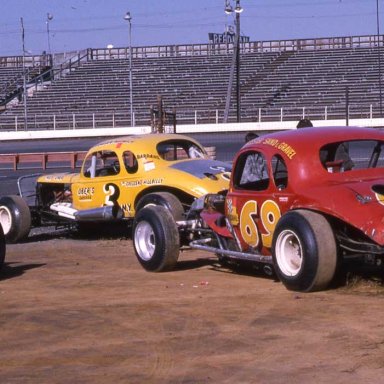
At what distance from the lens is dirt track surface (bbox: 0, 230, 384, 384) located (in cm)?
655

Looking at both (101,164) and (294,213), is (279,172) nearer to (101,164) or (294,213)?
(294,213)

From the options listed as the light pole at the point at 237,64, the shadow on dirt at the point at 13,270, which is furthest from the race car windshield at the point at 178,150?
the light pole at the point at 237,64

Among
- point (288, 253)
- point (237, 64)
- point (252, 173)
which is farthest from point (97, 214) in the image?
point (237, 64)

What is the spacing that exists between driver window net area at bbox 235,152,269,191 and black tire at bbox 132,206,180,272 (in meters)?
1.06

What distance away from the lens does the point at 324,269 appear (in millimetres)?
9094

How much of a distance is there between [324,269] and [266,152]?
1750 mm

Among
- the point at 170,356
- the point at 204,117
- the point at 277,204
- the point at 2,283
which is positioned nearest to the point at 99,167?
the point at 2,283

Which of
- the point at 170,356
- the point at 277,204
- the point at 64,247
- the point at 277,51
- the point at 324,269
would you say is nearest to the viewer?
the point at 170,356

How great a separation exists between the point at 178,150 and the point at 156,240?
179 inches

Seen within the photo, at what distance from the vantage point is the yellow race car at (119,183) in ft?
46.8

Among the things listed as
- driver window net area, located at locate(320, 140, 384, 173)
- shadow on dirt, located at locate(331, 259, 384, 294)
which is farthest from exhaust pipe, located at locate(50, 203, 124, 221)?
shadow on dirt, located at locate(331, 259, 384, 294)

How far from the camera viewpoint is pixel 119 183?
49.5 ft

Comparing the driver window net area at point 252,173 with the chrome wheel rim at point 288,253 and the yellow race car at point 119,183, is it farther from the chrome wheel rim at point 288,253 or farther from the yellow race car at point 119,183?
the yellow race car at point 119,183

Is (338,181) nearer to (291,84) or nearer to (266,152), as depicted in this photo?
(266,152)
